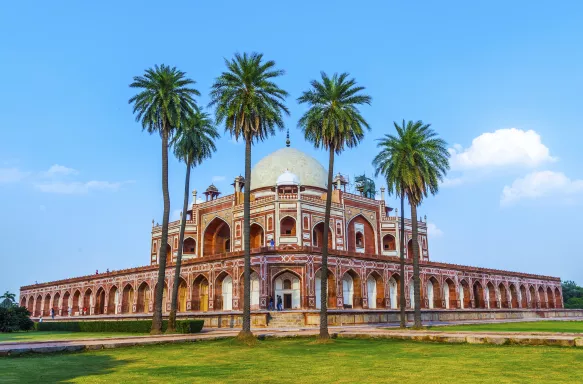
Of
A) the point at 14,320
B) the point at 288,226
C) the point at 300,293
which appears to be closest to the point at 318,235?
the point at 288,226

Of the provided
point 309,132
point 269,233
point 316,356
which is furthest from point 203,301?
point 316,356

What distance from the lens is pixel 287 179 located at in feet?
186

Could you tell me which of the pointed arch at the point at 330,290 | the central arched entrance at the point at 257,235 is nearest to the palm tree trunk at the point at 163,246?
the pointed arch at the point at 330,290

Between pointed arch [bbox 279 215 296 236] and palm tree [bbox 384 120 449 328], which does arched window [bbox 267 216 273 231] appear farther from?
palm tree [bbox 384 120 449 328]

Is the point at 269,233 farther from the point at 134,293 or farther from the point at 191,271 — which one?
the point at 134,293

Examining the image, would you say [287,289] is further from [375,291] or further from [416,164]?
[416,164]

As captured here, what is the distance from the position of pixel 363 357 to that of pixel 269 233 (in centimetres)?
3618

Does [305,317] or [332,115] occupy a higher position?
[332,115]

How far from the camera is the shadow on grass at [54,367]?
12.0 metres

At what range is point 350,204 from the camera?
191 feet

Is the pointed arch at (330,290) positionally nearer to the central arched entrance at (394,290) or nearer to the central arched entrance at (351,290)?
the central arched entrance at (351,290)

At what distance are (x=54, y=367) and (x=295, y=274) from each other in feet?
98.8

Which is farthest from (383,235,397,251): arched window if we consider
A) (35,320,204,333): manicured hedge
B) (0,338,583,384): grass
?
Result: (0,338,583,384): grass

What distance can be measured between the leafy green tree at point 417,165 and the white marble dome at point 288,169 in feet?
86.3
